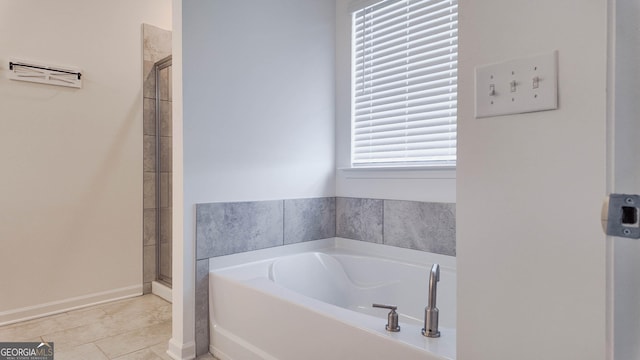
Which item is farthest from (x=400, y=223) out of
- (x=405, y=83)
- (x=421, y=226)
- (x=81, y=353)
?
(x=81, y=353)

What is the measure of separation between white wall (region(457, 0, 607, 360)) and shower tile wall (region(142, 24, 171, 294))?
277cm

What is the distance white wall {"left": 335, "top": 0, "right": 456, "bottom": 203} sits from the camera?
2326 mm

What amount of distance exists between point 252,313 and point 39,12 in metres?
2.54

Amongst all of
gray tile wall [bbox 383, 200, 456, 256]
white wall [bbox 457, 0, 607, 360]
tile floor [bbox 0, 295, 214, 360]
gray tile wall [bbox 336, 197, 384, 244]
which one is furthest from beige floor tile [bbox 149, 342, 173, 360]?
white wall [bbox 457, 0, 607, 360]

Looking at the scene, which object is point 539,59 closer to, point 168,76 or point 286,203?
point 286,203

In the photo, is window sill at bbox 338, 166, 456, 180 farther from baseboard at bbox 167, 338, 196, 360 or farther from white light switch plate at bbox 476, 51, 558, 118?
baseboard at bbox 167, 338, 196, 360

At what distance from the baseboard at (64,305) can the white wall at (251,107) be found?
121cm

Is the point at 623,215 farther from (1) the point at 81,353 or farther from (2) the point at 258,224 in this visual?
(1) the point at 81,353

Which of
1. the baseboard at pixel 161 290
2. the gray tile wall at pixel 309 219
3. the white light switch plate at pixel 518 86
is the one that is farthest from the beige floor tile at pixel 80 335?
the white light switch plate at pixel 518 86

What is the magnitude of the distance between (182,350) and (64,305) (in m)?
1.34

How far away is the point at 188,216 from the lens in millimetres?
2090

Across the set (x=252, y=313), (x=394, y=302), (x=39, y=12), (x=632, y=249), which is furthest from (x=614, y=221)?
(x=39, y=12)

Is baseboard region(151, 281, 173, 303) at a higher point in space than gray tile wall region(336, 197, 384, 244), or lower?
lower

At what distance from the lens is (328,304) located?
1693mm
